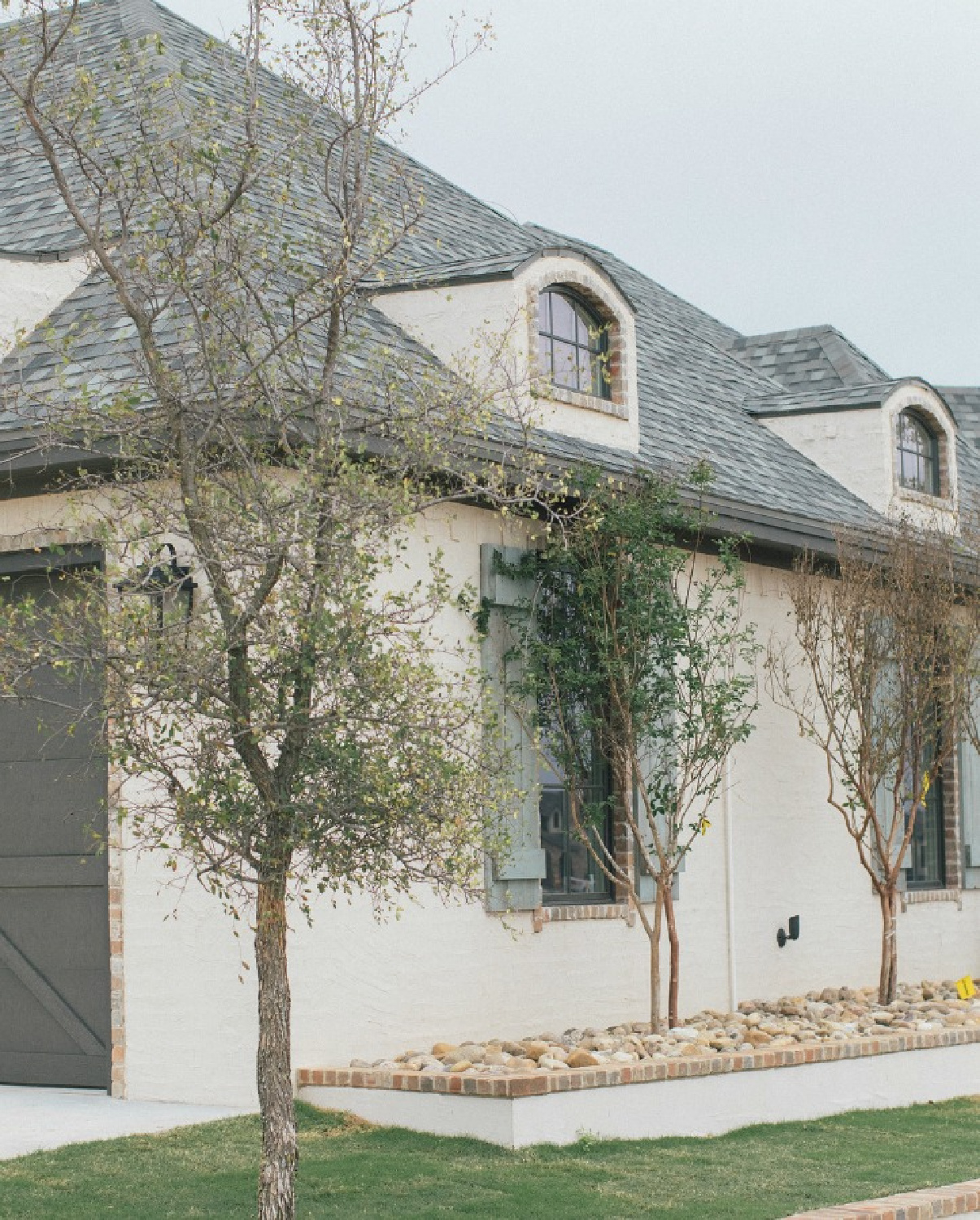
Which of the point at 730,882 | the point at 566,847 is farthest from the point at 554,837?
the point at 730,882

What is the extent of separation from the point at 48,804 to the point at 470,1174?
3.34 meters

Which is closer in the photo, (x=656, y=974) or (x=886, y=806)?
(x=656, y=974)

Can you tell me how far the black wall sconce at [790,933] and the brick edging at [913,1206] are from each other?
16.4 ft

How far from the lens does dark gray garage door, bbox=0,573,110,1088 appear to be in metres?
9.51

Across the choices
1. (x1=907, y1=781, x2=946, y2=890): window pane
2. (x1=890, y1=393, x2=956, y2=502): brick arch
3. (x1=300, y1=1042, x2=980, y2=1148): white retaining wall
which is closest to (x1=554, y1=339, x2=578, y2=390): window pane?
(x1=890, y1=393, x2=956, y2=502): brick arch

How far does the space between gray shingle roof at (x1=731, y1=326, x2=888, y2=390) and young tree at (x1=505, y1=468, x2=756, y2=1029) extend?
6.58m

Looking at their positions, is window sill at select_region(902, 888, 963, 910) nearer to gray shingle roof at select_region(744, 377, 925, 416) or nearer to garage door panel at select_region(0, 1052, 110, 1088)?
gray shingle roof at select_region(744, 377, 925, 416)

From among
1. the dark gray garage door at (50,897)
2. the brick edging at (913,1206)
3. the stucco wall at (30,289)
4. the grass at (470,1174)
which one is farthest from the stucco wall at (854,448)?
the brick edging at (913,1206)

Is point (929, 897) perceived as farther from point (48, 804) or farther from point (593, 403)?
point (48, 804)

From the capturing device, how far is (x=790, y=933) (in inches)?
501

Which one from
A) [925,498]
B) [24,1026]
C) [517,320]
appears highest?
[517,320]

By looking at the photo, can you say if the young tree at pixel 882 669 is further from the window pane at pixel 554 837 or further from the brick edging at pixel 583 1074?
the brick edging at pixel 583 1074

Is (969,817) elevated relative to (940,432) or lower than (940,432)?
lower

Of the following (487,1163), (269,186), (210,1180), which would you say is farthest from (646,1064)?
(269,186)
